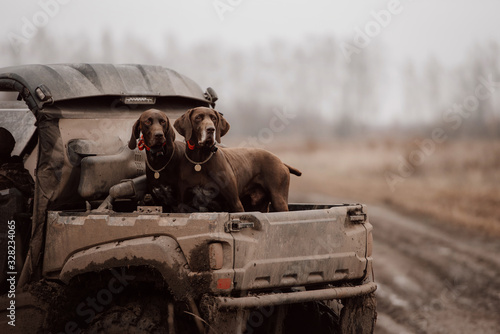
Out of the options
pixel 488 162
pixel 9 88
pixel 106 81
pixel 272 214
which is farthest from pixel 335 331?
pixel 488 162

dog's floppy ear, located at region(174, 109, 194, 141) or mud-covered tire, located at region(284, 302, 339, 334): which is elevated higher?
dog's floppy ear, located at region(174, 109, 194, 141)

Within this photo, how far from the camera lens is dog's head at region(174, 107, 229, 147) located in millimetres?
5770

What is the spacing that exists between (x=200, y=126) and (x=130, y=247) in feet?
3.91

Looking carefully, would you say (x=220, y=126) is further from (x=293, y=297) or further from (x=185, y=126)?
(x=293, y=297)

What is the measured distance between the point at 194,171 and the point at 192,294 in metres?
1.17

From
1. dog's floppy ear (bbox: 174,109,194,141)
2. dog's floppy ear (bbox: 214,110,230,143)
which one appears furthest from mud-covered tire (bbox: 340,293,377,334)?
dog's floppy ear (bbox: 174,109,194,141)

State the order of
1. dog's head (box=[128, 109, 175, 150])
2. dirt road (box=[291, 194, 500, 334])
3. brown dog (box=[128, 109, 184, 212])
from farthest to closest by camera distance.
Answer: dirt road (box=[291, 194, 500, 334])
brown dog (box=[128, 109, 184, 212])
dog's head (box=[128, 109, 175, 150])

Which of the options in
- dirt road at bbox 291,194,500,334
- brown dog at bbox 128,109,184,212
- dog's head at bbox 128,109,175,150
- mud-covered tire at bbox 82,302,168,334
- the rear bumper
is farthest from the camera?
dirt road at bbox 291,194,500,334

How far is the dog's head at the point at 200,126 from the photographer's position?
5.77 m

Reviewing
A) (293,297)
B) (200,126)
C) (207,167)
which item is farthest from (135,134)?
(293,297)

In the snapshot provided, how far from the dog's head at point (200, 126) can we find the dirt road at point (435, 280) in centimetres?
408

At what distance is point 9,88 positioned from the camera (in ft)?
21.0

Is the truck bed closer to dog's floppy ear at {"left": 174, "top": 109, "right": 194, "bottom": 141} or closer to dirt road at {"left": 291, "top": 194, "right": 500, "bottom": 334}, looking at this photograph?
dog's floppy ear at {"left": 174, "top": 109, "right": 194, "bottom": 141}

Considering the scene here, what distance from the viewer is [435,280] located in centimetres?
1145
